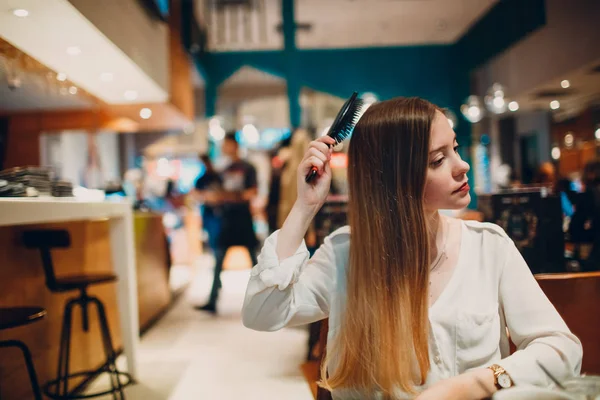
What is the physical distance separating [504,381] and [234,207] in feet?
11.7

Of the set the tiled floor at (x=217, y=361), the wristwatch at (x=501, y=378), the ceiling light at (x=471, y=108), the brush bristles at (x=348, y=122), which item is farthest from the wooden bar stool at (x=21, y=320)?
the ceiling light at (x=471, y=108)

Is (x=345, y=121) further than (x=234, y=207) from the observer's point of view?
No

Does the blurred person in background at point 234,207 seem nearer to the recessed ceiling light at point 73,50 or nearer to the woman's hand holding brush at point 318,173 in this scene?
the recessed ceiling light at point 73,50

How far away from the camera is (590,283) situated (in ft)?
4.80

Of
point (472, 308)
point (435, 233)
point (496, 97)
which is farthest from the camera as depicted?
point (496, 97)

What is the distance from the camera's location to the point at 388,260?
103 cm

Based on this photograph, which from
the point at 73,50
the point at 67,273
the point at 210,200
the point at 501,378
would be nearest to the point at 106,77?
the point at 73,50

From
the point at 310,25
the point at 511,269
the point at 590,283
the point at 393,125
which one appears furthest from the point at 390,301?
the point at 310,25

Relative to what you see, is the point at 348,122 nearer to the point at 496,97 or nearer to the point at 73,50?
the point at 73,50

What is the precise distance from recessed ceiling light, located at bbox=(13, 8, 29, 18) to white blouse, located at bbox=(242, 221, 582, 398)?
2000 mm

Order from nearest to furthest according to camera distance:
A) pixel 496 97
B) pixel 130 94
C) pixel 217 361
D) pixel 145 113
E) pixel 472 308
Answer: pixel 472 308 < pixel 217 361 < pixel 130 94 < pixel 145 113 < pixel 496 97

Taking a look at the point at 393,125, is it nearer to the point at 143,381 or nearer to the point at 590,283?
the point at 590,283

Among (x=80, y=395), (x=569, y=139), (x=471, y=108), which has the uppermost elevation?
(x=471, y=108)

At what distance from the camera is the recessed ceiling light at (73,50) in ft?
9.69
